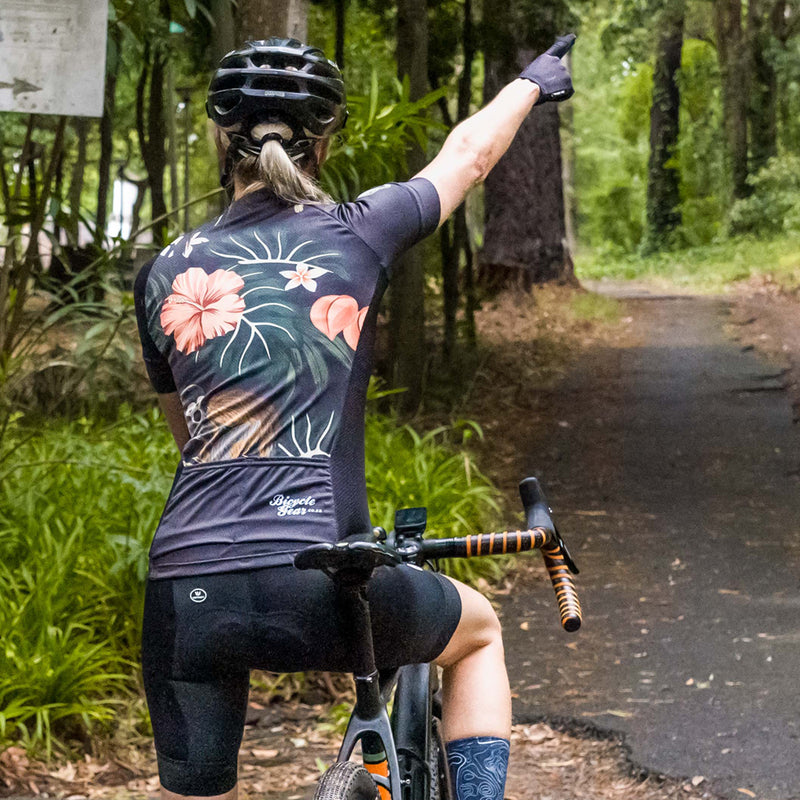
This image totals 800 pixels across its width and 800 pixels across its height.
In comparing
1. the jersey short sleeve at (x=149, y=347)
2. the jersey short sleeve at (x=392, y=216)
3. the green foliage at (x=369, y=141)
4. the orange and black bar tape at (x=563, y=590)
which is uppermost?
the green foliage at (x=369, y=141)

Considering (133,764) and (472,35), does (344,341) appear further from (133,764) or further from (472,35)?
(472,35)

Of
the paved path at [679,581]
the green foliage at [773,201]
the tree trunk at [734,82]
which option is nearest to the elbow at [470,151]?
the paved path at [679,581]

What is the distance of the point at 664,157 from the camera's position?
35.8 m

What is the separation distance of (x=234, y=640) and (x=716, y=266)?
25039 millimetres

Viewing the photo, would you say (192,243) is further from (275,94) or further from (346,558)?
(346,558)

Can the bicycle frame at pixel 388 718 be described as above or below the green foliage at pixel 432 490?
above

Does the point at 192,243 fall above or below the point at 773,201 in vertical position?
below

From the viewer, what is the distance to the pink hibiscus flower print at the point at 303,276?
2422mm

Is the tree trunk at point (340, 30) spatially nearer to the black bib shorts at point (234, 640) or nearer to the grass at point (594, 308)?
the black bib shorts at point (234, 640)

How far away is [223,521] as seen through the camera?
2.30m

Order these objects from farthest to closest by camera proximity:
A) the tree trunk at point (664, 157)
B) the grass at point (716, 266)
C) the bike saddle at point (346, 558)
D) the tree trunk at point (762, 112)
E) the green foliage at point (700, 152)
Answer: the tree trunk at point (664, 157)
the green foliage at point (700, 152)
the tree trunk at point (762, 112)
the grass at point (716, 266)
the bike saddle at point (346, 558)

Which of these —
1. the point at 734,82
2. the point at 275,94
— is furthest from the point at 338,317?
the point at 734,82

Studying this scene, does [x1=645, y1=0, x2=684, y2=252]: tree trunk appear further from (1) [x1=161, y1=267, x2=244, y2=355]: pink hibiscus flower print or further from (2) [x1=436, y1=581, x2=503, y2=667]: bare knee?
(1) [x1=161, y1=267, x2=244, y2=355]: pink hibiscus flower print

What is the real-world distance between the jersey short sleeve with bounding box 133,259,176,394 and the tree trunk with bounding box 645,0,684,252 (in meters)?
32.8
